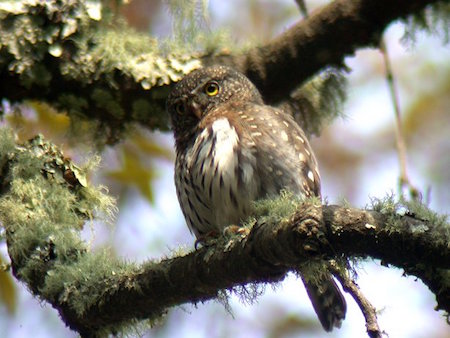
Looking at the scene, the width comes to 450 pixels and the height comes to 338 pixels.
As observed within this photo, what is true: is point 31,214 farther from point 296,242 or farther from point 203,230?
point 296,242

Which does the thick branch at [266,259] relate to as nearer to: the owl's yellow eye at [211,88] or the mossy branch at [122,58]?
the mossy branch at [122,58]

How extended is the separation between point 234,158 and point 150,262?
667 millimetres

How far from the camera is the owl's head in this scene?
386 centimetres

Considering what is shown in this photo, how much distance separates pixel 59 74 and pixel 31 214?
903mm

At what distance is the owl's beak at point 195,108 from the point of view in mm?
3886

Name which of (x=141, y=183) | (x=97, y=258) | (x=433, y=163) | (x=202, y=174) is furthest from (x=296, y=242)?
(x=433, y=163)

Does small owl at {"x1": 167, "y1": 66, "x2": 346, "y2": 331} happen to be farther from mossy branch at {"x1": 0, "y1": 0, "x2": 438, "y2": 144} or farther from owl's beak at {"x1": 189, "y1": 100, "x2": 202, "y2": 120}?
mossy branch at {"x1": 0, "y1": 0, "x2": 438, "y2": 144}

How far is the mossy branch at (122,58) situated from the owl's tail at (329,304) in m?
0.98

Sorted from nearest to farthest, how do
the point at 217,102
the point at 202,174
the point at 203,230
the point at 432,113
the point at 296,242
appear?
the point at 296,242 < the point at 202,174 < the point at 203,230 < the point at 217,102 < the point at 432,113

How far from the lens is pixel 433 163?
6.57 meters

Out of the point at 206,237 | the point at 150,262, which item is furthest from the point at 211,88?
the point at 150,262

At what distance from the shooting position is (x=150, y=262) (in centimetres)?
278

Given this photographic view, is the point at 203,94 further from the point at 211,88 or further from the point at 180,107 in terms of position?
the point at 180,107

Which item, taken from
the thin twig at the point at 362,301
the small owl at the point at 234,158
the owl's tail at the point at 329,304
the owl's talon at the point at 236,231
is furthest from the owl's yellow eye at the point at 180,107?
the thin twig at the point at 362,301
